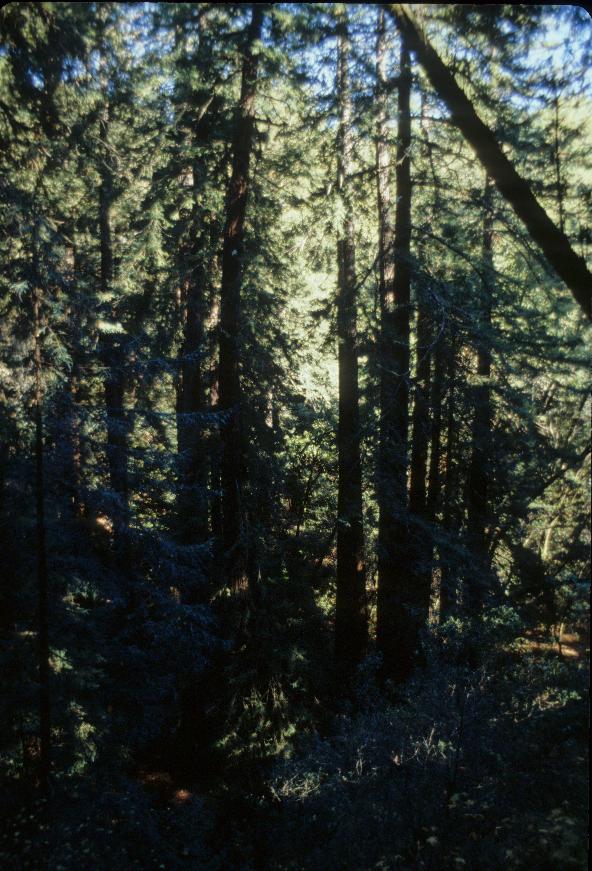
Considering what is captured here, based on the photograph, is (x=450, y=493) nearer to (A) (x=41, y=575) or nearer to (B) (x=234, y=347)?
(B) (x=234, y=347)

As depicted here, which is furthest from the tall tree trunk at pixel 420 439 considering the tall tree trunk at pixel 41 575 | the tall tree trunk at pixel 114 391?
the tall tree trunk at pixel 41 575

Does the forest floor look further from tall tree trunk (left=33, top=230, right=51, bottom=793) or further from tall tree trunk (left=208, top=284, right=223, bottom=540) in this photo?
tall tree trunk (left=33, top=230, right=51, bottom=793)

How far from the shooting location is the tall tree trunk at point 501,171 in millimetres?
3291

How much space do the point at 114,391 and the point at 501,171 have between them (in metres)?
11.5

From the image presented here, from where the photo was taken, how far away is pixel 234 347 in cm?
867

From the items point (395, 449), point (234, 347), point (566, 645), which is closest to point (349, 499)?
point (395, 449)

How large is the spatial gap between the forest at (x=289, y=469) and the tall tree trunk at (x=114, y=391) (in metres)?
0.10

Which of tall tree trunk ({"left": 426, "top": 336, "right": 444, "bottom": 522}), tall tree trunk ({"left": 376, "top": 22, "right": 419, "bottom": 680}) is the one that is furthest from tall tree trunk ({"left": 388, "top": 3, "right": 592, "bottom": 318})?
tall tree trunk ({"left": 426, "top": 336, "right": 444, "bottom": 522})

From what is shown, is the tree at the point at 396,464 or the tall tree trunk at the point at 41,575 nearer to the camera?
the tall tree trunk at the point at 41,575

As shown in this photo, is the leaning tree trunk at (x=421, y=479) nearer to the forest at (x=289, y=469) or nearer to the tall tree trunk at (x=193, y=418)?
the forest at (x=289, y=469)

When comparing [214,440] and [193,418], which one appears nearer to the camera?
[193,418]

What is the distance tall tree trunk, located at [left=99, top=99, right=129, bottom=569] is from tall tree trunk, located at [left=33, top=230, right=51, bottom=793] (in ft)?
5.37

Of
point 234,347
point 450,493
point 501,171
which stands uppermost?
point 501,171

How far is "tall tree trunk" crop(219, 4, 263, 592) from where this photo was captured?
813 centimetres
